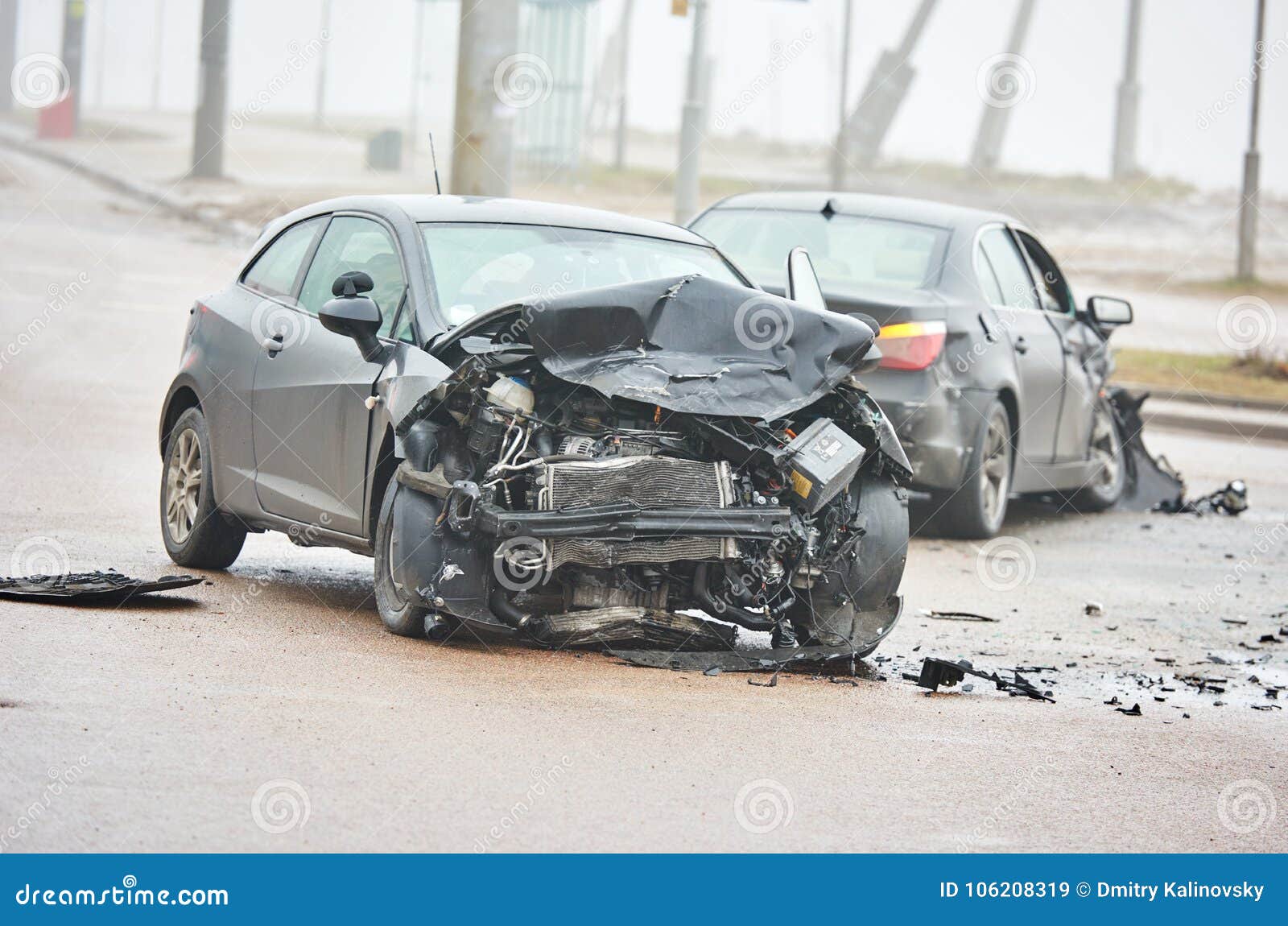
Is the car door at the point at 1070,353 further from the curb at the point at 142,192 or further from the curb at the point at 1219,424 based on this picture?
the curb at the point at 142,192

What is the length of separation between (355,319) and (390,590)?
103cm

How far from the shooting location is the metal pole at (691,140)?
2005 centimetres

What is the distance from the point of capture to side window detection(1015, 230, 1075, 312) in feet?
40.7

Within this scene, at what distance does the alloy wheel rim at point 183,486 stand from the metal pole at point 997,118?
47699 millimetres

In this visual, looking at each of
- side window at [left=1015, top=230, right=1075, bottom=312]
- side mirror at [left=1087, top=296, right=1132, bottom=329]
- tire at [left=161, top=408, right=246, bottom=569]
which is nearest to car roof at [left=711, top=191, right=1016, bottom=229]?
side window at [left=1015, top=230, right=1075, bottom=312]

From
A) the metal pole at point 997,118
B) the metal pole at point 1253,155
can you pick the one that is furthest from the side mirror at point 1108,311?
the metal pole at point 997,118

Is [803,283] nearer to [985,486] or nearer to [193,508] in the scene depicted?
[193,508]

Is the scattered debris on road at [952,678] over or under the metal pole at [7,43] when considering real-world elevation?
→ under

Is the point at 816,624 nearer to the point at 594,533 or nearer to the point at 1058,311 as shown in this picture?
the point at 594,533

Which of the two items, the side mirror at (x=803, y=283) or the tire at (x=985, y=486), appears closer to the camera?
the side mirror at (x=803, y=283)

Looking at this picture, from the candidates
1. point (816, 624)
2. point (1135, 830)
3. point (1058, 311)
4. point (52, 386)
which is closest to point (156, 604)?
point (816, 624)

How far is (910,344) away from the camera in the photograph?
1052 cm

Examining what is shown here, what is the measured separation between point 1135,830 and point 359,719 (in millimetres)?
2325

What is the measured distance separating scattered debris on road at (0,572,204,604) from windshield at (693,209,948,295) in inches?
170
